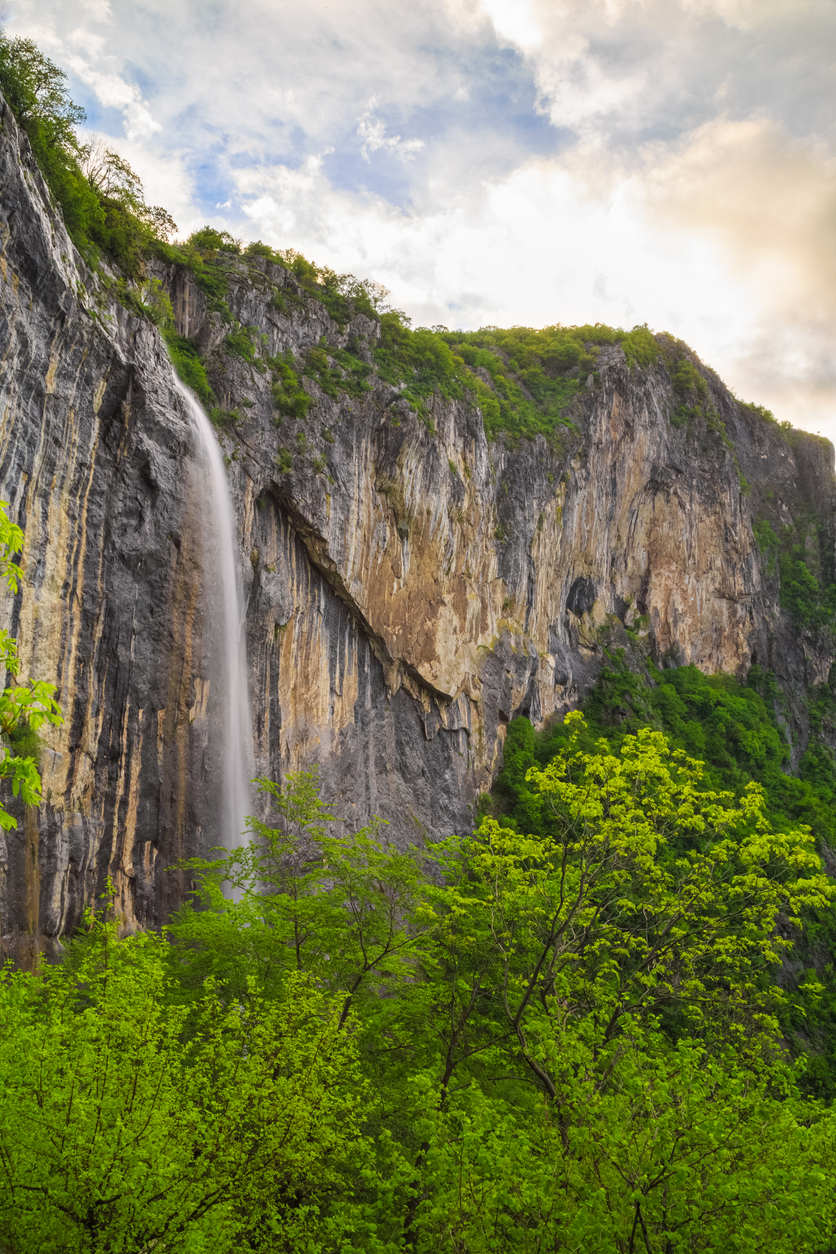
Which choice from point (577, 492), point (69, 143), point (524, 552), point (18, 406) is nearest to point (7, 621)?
point (18, 406)

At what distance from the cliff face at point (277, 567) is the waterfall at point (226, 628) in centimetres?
49

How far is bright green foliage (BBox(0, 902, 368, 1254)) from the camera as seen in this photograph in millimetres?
5645

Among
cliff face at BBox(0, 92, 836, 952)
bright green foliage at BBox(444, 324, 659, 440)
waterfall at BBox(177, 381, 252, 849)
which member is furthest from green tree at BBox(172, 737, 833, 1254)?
bright green foliage at BBox(444, 324, 659, 440)

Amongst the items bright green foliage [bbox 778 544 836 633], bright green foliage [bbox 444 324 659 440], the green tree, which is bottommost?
the green tree

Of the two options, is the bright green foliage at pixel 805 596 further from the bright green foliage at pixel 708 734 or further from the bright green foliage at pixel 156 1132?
the bright green foliage at pixel 156 1132

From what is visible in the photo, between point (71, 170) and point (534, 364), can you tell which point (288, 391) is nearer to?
point (71, 170)

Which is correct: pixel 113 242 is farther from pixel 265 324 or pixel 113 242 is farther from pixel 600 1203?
pixel 600 1203

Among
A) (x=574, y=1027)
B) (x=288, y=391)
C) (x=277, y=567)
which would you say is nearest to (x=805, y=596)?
(x=288, y=391)

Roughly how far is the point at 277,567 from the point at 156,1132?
60.4 ft

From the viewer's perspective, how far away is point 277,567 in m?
23.1

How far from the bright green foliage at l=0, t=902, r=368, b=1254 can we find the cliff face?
750cm

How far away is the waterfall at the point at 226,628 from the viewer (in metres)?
19.8

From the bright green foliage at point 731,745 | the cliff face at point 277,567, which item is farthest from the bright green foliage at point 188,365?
the bright green foliage at point 731,745

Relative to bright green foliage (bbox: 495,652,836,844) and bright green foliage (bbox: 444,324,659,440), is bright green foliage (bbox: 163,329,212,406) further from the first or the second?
bright green foliage (bbox: 495,652,836,844)
